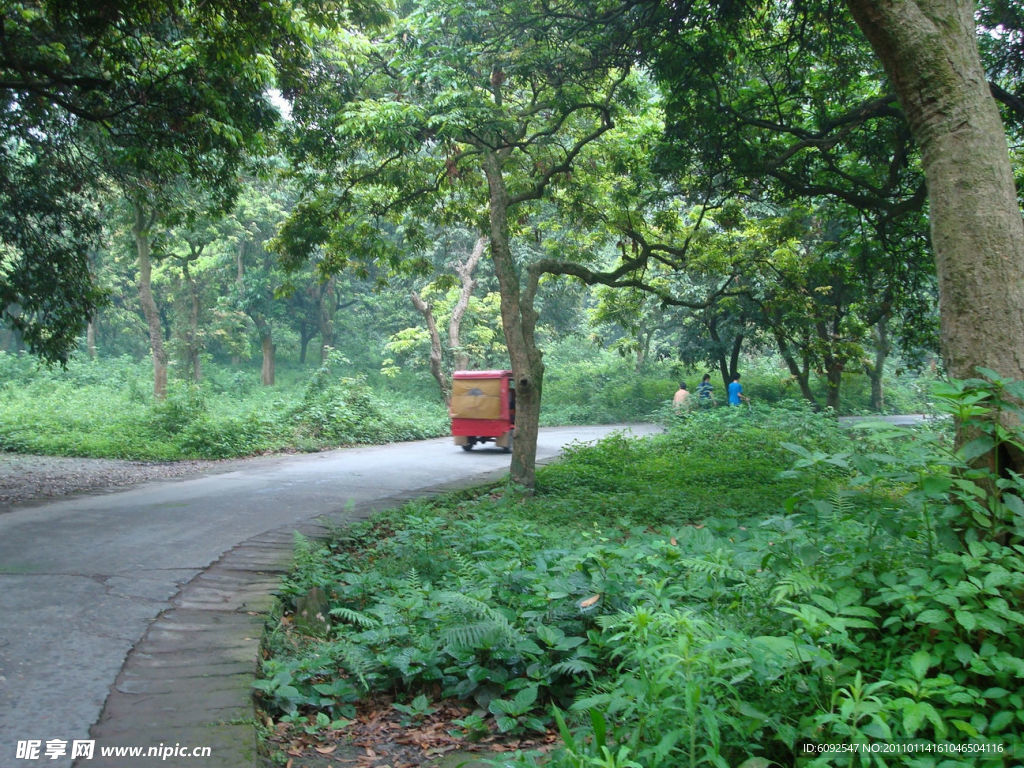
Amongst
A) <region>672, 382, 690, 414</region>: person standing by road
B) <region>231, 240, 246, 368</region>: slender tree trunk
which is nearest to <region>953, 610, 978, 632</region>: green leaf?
<region>672, 382, 690, 414</region>: person standing by road

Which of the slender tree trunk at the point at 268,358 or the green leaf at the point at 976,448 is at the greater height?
the slender tree trunk at the point at 268,358

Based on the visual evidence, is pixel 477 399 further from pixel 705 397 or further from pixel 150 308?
pixel 150 308

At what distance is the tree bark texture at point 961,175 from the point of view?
11.8 feet

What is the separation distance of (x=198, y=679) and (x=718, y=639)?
7.72ft

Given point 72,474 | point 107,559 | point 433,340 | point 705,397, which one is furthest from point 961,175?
point 433,340

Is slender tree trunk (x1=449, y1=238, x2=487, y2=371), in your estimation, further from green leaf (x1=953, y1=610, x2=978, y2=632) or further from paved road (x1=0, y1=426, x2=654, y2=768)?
green leaf (x1=953, y1=610, x2=978, y2=632)

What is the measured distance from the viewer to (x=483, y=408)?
16.5 metres

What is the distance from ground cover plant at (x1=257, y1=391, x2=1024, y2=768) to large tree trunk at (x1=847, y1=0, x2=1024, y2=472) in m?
0.53

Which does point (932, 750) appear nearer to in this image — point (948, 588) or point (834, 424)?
point (948, 588)

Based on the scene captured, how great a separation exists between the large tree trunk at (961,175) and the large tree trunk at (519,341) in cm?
661

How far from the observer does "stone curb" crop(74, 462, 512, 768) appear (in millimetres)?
2750

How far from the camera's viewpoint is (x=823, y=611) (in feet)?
9.61

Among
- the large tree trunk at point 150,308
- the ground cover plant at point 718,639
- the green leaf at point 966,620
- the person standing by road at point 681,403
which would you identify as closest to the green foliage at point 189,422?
the large tree trunk at point 150,308

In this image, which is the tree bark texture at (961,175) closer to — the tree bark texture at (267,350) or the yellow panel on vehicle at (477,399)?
the yellow panel on vehicle at (477,399)
